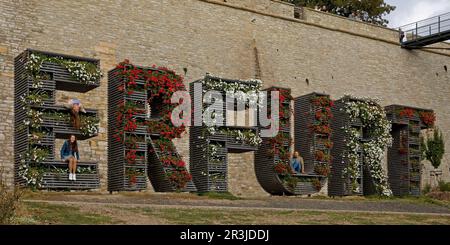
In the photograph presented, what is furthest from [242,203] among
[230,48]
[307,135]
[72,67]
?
[230,48]

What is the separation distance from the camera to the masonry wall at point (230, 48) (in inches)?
881

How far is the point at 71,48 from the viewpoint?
22859 millimetres

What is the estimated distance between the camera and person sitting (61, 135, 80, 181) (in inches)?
813

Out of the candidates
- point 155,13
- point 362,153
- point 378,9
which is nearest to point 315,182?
point 362,153

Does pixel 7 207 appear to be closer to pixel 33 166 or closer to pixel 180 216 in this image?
pixel 180 216

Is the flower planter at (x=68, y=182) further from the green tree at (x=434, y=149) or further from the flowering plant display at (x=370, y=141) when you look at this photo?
the green tree at (x=434, y=149)

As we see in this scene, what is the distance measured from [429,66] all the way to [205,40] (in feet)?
42.3

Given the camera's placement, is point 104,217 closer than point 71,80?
Yes

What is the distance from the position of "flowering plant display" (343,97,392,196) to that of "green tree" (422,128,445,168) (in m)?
5.34

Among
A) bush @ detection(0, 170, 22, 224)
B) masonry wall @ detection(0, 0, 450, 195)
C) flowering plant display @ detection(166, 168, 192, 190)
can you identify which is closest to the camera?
bush @ detection(0, 170, 22, 224)

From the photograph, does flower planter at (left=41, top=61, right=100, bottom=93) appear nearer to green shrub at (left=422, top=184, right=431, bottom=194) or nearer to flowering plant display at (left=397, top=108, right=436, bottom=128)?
flowering plant display at (left=397, top=108, right=436, bottom=128)

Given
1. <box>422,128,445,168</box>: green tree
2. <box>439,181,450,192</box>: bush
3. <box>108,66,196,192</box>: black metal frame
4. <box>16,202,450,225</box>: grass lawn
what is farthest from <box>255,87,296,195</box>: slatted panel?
<box>422,128,445,168</box>: green tree
